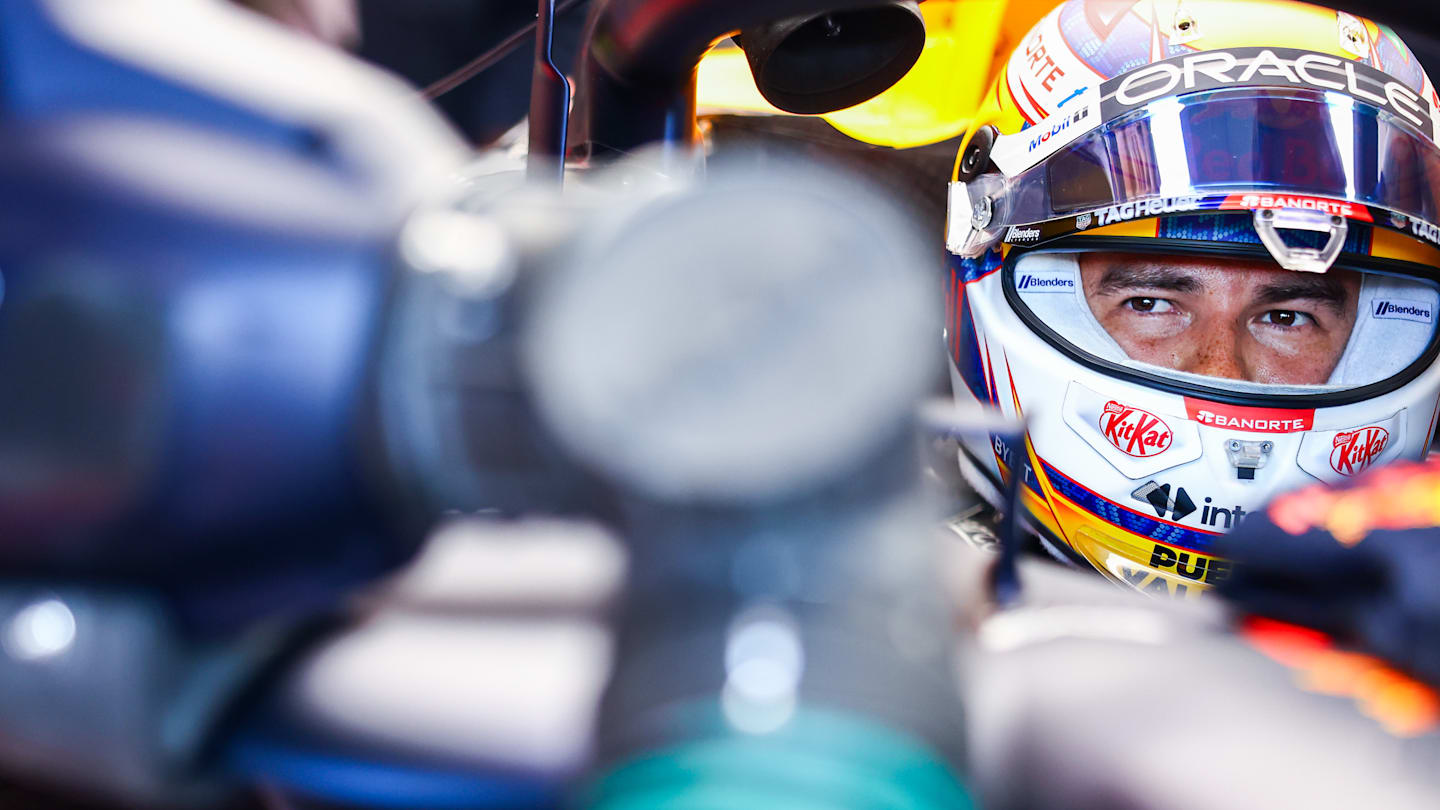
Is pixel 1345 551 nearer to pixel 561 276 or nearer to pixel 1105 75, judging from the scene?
pixel 561 276

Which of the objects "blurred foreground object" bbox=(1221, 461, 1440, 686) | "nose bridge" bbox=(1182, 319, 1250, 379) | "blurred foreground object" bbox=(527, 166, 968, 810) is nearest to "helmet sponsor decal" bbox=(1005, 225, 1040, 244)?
"nose bridge" bbox=(1182, 319, 1250, 379)

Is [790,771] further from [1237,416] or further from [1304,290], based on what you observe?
[1304,290]

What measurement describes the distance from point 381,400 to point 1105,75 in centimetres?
96

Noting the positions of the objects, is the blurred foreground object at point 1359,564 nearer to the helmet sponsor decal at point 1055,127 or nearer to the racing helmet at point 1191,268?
the racing helmet at point 1191,268

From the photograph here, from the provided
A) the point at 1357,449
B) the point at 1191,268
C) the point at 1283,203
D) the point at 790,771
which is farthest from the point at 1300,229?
the point at 790,771

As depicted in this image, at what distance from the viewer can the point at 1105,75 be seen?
3.21 feet

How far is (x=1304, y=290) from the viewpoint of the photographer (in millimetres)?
1018

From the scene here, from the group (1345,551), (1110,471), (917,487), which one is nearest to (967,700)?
(917,487)

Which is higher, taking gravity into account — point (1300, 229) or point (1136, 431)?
point (1300, 229)

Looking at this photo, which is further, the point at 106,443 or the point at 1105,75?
the point at 1105,75

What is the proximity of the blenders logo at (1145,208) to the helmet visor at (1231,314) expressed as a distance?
0.40ft

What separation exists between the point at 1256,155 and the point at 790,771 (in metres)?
0.93

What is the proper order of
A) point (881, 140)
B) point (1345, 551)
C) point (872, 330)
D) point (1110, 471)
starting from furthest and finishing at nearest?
1. point (881, 140)
2. point (1110, 471)
3. point (1345, 551)
4. point (872, 330)

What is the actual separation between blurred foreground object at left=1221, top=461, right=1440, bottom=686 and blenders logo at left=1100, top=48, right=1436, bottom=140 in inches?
22.8
